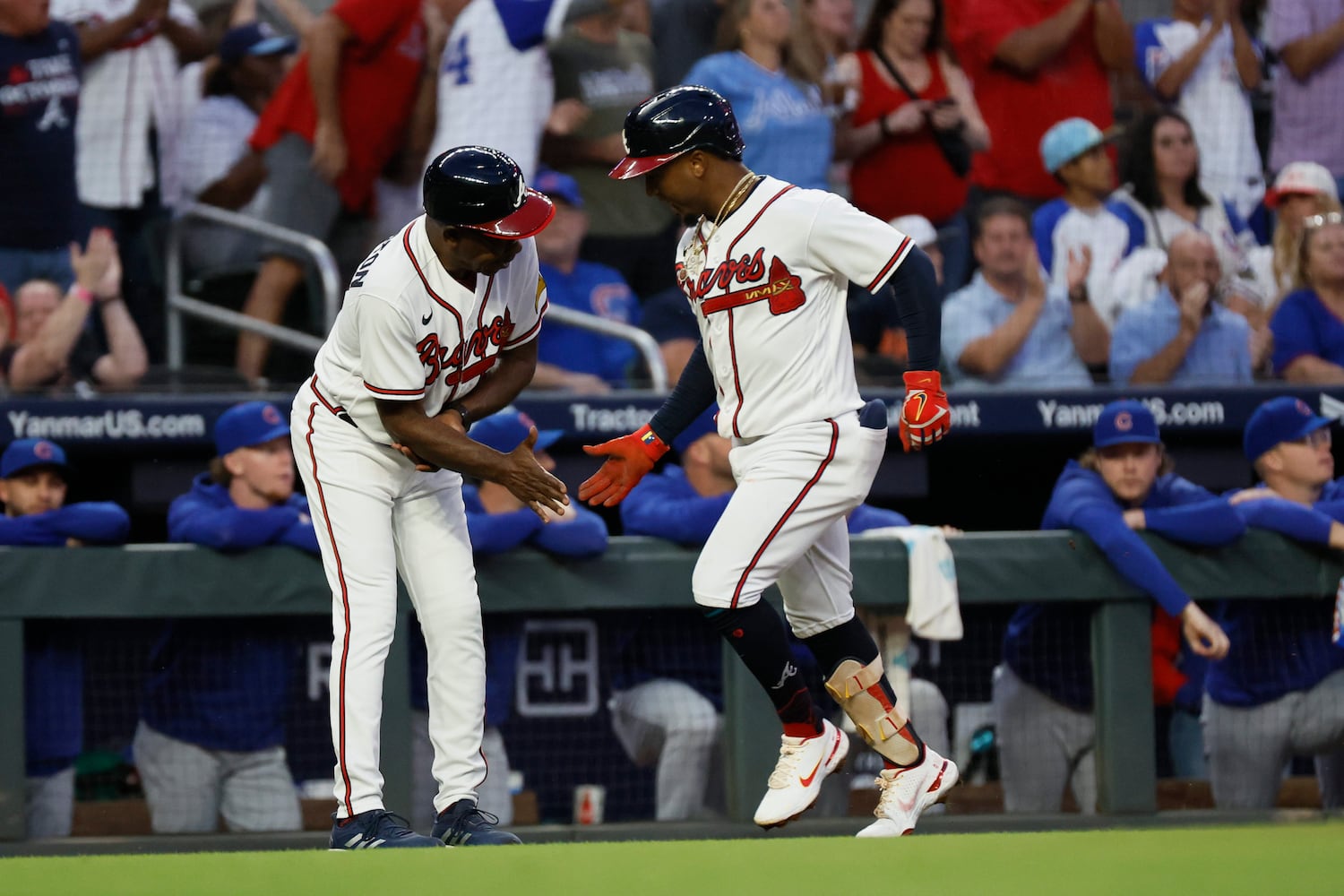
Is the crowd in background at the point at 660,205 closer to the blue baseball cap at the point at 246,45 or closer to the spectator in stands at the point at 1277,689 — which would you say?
the blue baseball cap at the point at 246,45

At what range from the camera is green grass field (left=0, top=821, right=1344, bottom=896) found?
2.70 metres

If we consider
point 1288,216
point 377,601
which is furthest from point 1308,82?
point 377,601

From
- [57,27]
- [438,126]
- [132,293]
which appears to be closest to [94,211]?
[132,293]

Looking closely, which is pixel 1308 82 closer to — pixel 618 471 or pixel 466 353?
pixel 618 471

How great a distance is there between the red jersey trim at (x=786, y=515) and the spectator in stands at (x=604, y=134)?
2.92 metres

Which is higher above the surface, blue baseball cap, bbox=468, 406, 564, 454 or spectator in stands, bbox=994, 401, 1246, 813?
blue baseball cap, bbox=468, 406, 564, 454

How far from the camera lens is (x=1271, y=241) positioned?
22.6 feet

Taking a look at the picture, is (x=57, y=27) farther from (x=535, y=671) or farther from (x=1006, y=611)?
(x=1006, y=611)

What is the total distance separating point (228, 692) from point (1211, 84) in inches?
189

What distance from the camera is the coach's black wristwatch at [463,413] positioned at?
398cm

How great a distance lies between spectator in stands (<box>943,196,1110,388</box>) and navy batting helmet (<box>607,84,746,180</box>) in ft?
9.20

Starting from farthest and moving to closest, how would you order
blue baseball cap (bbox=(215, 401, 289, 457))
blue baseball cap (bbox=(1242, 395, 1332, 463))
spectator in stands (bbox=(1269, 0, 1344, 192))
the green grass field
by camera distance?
spectator in stands (bbox=(1269, 0, 1344, 192))
blue baseball cap (bbox=(1242, 395, 1332, 463))
blue baseball cap (bbox=(215, 401, 289, 457))
the green grass field

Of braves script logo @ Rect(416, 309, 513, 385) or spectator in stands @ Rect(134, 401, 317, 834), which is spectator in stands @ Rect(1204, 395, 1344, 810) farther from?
spectator in stands @ Rect(134, 401, 317, 834)

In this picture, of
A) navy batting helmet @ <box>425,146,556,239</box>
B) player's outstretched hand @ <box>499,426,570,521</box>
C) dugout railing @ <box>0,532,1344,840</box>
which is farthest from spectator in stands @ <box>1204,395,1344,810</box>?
navy batting helmet @ <box>425,146,556,239</box>
